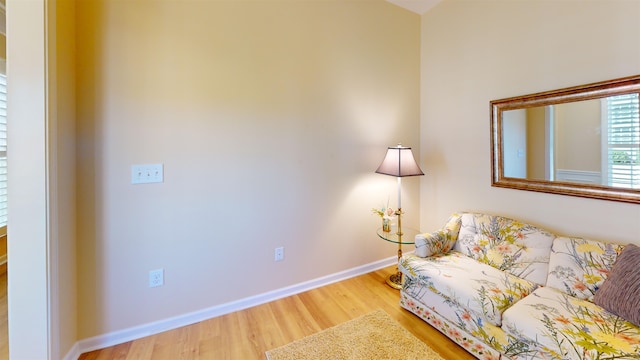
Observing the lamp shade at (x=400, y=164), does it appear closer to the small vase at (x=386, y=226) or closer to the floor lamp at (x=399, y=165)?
the floor lamp at (x=399, y=165)

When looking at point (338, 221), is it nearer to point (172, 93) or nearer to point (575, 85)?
point (172, 93)

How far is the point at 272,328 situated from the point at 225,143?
145 cm

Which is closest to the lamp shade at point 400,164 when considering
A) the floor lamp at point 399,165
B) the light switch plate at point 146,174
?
the floor lamp at point 399,165

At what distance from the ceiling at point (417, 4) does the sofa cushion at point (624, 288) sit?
2689 mm

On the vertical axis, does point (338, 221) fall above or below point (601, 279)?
above

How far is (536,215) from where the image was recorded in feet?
6.79

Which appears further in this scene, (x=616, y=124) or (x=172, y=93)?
(x=172, y=93)

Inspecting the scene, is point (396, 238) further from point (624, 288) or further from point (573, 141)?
point (573, 141)

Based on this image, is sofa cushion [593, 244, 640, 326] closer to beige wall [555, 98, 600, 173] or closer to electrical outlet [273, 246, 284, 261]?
beige wall [555, 98, 600, 173]

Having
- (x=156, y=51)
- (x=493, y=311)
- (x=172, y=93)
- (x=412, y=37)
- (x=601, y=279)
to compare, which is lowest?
(x=493, y=311)

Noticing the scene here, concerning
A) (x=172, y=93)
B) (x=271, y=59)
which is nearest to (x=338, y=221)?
(x=271, y=59)

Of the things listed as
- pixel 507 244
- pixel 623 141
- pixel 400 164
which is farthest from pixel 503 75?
pixel 507 244

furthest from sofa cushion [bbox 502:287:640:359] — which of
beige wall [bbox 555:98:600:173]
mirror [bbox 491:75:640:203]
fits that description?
beige wall [bbox 555:98:600:173]

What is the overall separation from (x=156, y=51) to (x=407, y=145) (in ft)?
8.15
